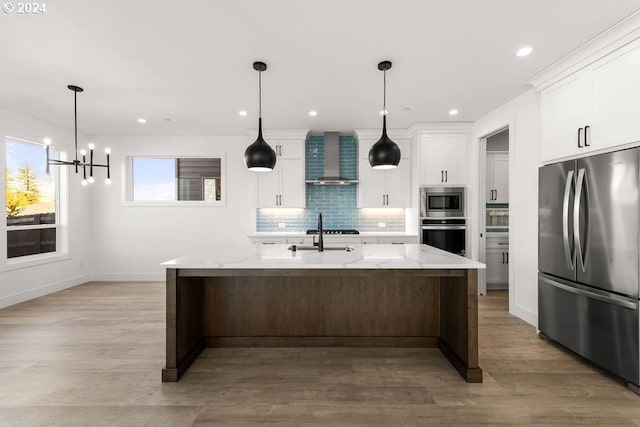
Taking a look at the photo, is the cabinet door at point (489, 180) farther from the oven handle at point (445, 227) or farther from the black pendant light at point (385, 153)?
the black pendant light at point (385, 153)

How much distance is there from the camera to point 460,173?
4.94 meters

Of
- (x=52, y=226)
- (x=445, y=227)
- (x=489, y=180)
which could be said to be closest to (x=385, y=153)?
(x=445, y=227)

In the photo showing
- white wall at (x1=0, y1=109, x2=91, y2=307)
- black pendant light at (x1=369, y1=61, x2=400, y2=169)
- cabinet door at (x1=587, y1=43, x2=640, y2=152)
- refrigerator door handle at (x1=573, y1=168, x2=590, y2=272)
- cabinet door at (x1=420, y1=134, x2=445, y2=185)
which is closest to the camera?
cabinet door at (x1=587, y1=43, x2=640, y2=152)

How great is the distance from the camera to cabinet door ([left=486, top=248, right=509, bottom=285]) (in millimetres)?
5176

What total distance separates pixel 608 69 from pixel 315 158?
4.01 metres

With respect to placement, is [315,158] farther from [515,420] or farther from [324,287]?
[515,420]

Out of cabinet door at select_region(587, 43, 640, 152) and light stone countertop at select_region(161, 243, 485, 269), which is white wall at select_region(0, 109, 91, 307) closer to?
light stone countertop at select_region(161, 243, 485, 269)

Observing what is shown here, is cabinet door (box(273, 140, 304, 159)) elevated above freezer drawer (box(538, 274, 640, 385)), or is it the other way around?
cabinet door (box(273, 140, 304, 159))

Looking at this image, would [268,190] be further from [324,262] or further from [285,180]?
[324,262]

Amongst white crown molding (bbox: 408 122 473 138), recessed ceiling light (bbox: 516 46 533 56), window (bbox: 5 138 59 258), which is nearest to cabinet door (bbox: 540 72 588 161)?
recessed ceiling light (bbox: 516 46 533 56)

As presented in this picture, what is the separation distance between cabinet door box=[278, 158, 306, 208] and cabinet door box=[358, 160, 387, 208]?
1.01m

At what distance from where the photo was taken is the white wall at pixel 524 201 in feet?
11.4

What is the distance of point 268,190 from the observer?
535 centimetres

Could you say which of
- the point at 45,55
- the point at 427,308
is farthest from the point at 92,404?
the point at 45,55
